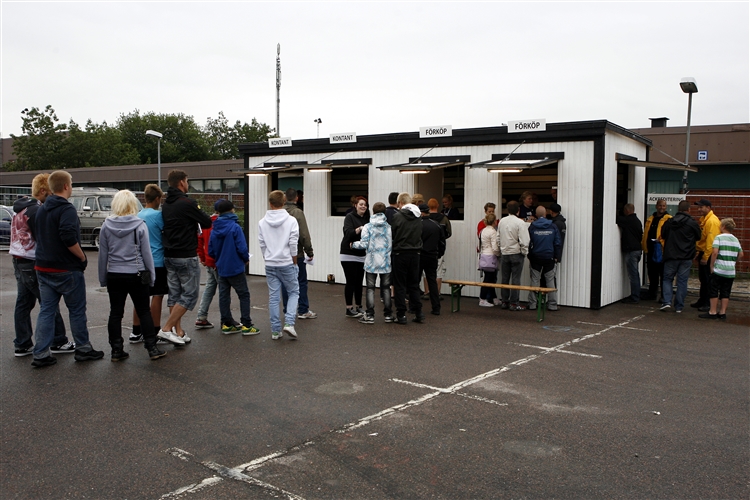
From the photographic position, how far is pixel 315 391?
6246 millimetres

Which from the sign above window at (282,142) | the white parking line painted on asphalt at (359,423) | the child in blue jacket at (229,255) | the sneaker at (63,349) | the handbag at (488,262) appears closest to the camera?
the white parking line painted on asphalt at (359,423)

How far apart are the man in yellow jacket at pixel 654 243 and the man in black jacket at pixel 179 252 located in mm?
8549

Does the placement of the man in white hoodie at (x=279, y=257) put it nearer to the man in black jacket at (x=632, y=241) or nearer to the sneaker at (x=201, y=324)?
the sneaker at (x=201, y=324)

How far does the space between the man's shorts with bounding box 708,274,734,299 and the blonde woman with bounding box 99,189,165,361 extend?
8.52 meters

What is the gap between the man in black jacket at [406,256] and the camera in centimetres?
980

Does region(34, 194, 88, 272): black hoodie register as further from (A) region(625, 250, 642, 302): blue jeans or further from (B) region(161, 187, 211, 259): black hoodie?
(A) region(625, 250, 642, 302): blue jeans

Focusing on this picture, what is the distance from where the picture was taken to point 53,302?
7.05 metres

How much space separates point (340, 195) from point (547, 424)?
10094 mm

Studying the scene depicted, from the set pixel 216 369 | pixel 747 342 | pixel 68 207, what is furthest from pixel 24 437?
pixel 747 342

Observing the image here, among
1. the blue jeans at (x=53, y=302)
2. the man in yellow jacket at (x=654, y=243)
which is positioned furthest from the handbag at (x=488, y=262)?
the blue jeans at (x=53, y=302)

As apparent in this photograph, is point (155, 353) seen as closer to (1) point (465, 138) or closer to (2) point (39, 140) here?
(1) point (465, 138)

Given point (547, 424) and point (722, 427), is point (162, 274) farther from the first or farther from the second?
point (722, 427)

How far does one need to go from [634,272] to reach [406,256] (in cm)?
501

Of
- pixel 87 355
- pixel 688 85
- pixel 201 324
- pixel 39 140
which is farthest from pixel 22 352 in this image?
pixel 39 140
